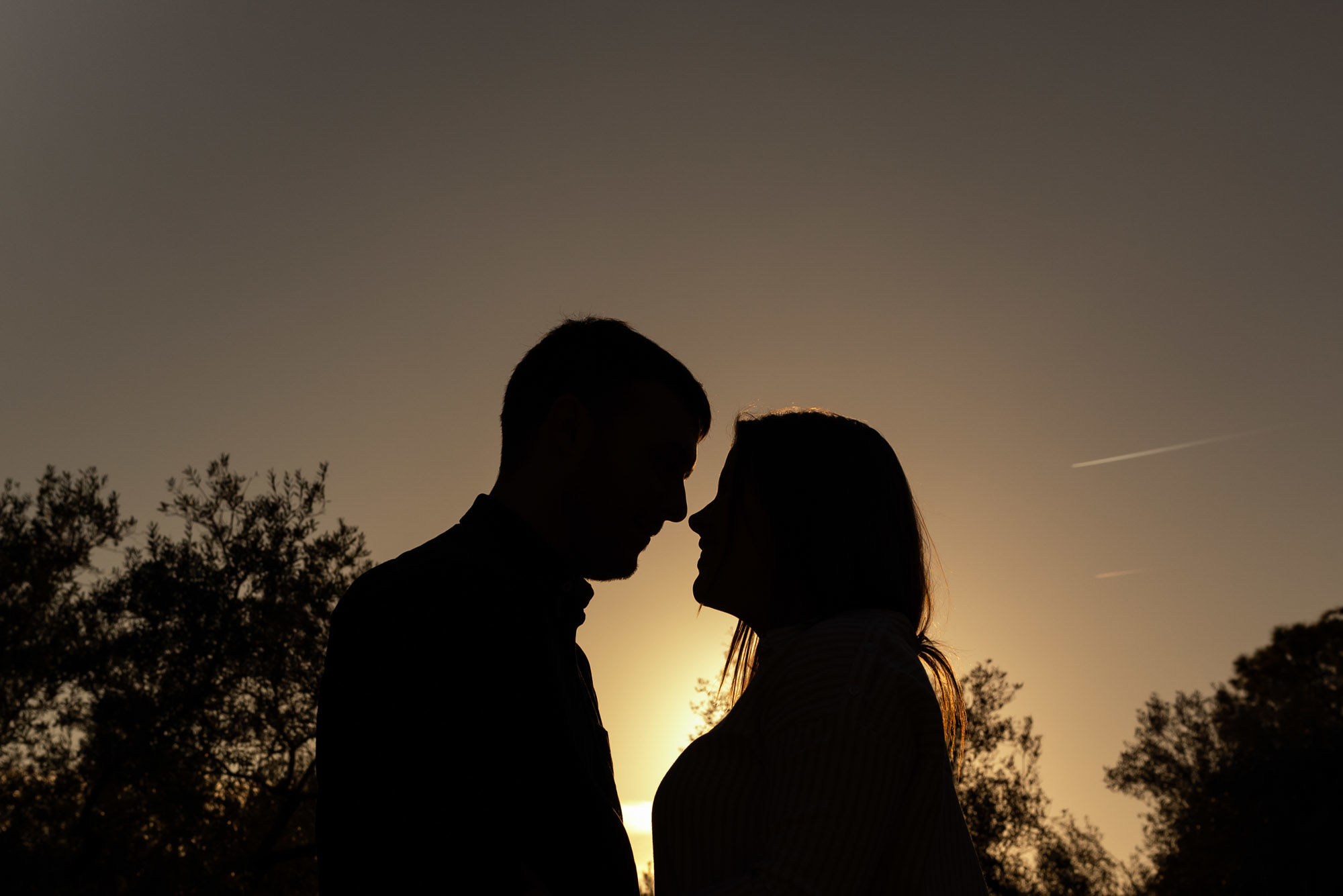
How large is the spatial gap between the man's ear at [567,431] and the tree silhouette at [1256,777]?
119 ft

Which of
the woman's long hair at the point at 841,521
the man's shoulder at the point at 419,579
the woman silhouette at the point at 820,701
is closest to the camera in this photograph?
the woman silhouette at the point at 820,701

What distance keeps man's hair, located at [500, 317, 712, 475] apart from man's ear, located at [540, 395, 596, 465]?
0.12 feet

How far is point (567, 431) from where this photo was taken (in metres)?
4.00

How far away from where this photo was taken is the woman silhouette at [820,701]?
2398mm

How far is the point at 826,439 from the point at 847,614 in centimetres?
75

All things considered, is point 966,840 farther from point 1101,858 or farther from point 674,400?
point 1101,858

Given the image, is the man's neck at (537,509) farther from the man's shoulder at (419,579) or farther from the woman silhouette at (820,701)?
the man's shoulder at (419,579)

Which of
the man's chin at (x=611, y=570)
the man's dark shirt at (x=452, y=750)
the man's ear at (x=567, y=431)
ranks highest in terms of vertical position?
the man's ear at (x=567, y=431)

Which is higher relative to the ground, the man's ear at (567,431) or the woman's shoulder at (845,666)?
the man's ear at (567,431)

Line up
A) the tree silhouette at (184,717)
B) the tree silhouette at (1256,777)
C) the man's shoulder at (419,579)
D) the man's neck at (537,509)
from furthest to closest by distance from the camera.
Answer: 1. the tree silhouette at (1256,777)
2. the tree silhouette at (184,717)
3. the man's neck at (537,509)
4. the man's shoulder at (419,579)

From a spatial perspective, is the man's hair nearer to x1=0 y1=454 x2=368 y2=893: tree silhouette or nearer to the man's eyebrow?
the man's eyebrow

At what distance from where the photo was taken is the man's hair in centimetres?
410

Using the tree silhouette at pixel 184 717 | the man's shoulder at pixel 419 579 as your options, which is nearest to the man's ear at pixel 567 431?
the man's shoulder at pixel 419 579

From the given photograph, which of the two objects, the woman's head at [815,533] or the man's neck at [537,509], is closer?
the woman's head at [815,533]
